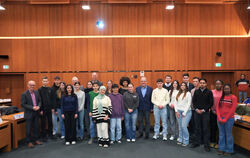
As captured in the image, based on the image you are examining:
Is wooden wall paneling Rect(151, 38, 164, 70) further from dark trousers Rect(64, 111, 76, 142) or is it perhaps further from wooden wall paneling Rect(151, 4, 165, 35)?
dark trousers Rect(64, 111, 76, 142)

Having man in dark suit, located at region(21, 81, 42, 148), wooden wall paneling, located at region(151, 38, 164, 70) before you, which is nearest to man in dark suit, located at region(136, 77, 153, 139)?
man in dark suit, located at region(21, 81, 42, 148)

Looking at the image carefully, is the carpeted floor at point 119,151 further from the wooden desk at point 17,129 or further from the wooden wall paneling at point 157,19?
the wooden wall paneling at point 157,19

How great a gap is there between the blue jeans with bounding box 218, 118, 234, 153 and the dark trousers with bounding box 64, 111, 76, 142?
356 centimetres

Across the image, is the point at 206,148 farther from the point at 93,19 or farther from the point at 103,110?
the point at 93,19

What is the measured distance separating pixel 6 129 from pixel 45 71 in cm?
448

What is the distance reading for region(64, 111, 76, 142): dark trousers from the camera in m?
4.29

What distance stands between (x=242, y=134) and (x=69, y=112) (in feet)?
13.7

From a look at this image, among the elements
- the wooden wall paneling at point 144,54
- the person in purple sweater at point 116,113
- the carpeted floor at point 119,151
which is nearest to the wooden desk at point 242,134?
the carpeted floor at point 119,151

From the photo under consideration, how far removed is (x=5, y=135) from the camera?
155 inches

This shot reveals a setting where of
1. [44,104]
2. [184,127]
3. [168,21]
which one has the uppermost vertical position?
[168,21]

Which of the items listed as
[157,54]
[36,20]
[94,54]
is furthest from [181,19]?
[36,20]

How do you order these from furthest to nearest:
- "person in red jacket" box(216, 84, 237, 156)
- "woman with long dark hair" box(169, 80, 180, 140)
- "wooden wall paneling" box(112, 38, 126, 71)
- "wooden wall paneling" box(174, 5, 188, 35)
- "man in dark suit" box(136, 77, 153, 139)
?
"wooden wall paneling" box(174, 5, 188, 35) < "wooden wall paneling" box(112, 38, 126, 71) < "man in dark suit" box(136, 77, 153, 139) < "woman with long dark hair" box(169, 80, 180, 140) < "person in red jacket" box(216, 84, 237, 156)

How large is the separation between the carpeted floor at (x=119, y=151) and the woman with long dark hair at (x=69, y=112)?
269 mm

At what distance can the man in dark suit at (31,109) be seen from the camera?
13.8 ft
